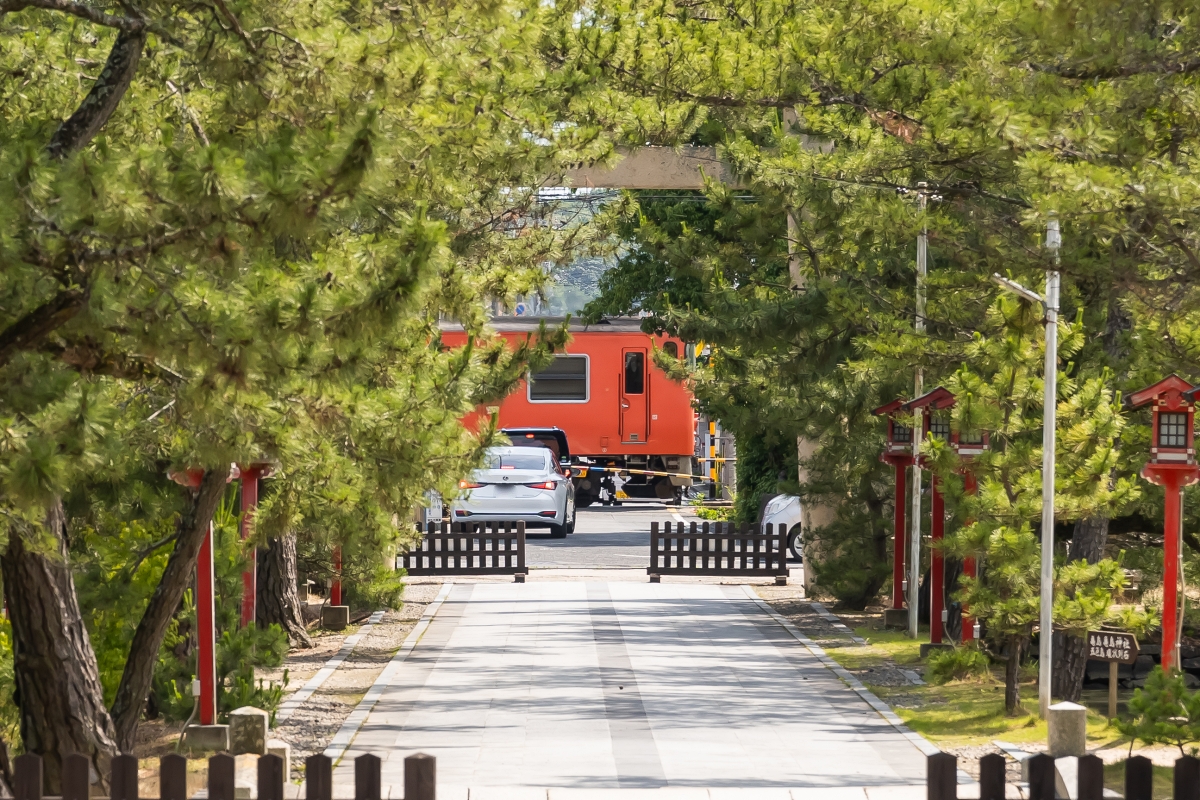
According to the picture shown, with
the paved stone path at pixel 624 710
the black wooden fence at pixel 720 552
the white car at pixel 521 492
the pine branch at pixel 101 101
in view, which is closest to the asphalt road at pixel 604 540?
the white car at pixel 521 492

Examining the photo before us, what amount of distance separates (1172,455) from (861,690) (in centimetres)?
388

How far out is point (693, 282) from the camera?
29953 millimetres

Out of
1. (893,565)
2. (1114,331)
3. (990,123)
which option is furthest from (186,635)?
(893,565)

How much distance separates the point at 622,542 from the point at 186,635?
1849 centimetres

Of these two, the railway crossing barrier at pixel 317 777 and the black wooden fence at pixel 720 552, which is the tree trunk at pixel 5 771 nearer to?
the railway crossing barrier at pixel 317 777

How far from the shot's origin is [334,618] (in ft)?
59.6

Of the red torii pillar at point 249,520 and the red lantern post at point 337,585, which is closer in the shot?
the red torii pillar at point 249,520

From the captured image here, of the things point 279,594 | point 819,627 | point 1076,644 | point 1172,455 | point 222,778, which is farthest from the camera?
point 819,627

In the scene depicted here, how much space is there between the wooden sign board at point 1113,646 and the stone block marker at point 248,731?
588 centimetres

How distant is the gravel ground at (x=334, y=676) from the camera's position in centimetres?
1142

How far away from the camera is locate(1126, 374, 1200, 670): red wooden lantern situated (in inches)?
441

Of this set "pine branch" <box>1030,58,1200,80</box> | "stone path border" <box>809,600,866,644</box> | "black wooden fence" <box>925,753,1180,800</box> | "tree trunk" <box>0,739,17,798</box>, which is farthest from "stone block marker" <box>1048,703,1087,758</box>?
"stone path border" <box>809,600,866,644</box>

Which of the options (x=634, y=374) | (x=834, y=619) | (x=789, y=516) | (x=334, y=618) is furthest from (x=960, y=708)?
(x=634, y=374)

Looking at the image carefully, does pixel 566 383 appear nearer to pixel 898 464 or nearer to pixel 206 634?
pixel 898 464
